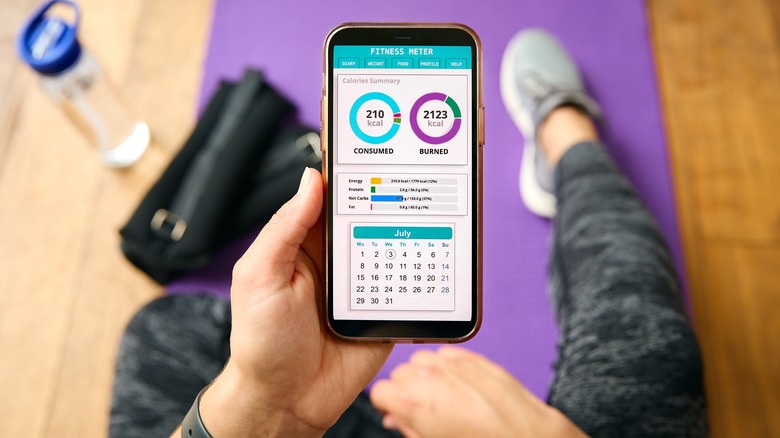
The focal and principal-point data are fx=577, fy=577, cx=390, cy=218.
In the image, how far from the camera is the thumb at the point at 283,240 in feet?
1.40

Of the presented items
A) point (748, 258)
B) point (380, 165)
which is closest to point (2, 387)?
point (380, 165)

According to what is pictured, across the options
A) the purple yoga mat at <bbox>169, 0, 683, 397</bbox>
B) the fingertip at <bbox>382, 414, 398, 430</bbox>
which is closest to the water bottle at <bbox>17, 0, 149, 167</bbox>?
the purple yoga mat at <bbox>169, 0, 683, 397</bbox>

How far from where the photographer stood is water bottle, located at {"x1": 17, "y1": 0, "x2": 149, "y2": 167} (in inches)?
28.1

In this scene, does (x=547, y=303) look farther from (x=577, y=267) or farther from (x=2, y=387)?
(x=2, y=387)

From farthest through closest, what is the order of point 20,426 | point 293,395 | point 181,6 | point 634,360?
1. point 181,6
2. point 20,426
3. point 634,360
4. point 293,395

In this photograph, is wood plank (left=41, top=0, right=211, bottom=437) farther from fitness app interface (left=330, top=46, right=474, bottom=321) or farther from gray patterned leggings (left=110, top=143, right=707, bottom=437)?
fitness app interface (left=330, top=46, right=474, bottom=321)

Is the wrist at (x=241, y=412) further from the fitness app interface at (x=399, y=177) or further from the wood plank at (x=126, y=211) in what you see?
the wood plank at (x=126, y=211)

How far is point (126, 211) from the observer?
89 cm

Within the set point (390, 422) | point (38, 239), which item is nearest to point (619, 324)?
point (390, 422)

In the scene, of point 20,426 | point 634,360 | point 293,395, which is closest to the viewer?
point 293,395

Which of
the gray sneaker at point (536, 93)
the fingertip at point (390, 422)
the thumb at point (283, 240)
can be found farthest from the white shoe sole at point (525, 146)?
the thumb at point (283, 240)

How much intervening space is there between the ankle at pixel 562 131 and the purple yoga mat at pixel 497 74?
5 centimetres

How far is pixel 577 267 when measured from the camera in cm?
70

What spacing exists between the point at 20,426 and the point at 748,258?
1.09 metres
